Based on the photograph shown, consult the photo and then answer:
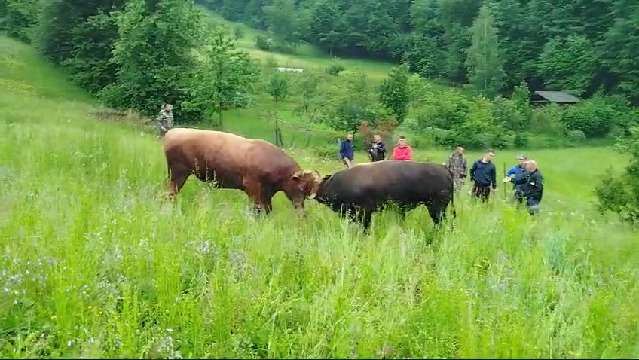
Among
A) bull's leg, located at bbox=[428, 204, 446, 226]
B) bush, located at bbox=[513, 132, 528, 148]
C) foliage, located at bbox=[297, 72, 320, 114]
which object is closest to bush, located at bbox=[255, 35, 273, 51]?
foliage, located at bbox=[297, 72, 320, 114]

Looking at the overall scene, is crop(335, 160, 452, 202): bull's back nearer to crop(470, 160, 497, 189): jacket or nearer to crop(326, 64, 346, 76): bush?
crop(470, 160, 497, 189): jacket

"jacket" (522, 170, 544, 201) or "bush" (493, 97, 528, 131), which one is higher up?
"jacket" (522, 170, 544, 201)

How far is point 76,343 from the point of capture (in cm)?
466

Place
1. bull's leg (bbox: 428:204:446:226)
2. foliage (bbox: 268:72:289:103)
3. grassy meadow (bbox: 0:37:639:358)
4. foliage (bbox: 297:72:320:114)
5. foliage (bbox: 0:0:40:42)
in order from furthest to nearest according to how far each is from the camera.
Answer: foliage (bbox: 297:72:320:114) → foliage (bbox: 268:72:289:103) → foliage (bbox: 0:0:40:42) → bull's leg (bbox: 428:204:446:226) → grassy meadow (bbox: 0:37:639:358)

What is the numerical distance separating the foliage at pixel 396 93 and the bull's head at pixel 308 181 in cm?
3819

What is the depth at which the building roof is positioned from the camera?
7112cm

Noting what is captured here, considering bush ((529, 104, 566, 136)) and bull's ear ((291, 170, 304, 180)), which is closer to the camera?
bull's ear ((291, 170, 304, 180))

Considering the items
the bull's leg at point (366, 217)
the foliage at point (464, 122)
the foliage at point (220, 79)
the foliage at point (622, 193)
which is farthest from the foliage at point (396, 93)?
the bull's leg at point (366, 217)

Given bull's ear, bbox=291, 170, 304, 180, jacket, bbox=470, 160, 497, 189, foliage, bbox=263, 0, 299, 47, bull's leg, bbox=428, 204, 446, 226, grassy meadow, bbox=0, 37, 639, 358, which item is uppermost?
foliage, bbox=263, 0, 299, 47

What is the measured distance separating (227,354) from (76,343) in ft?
3.61

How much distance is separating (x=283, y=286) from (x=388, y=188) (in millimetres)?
5070

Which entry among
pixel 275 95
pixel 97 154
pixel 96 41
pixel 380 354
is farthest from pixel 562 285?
pixel 275 95

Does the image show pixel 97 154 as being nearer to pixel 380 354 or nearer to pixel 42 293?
pixel 42 293

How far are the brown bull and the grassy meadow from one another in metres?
2.77
